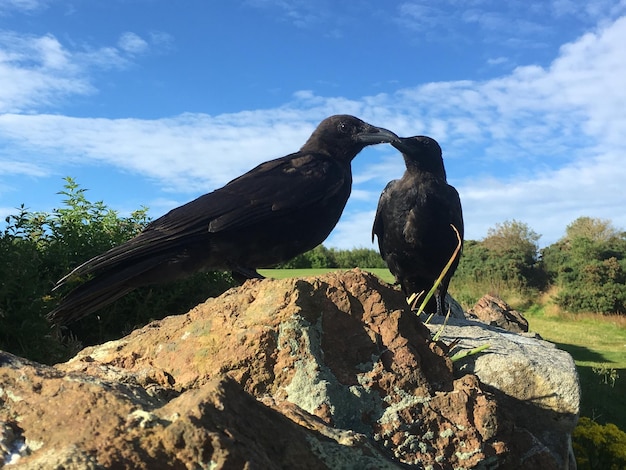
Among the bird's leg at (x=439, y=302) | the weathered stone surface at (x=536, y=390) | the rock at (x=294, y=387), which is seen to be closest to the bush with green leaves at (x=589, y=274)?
the bird's leg at (x=439, y=302)

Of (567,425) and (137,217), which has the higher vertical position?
(137,217)

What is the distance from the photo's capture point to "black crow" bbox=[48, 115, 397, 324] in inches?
141

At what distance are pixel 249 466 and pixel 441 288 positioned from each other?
15.0 ft

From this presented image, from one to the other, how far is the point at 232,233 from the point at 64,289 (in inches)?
132

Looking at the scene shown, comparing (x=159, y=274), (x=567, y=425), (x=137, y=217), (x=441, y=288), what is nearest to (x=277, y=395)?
(x=567, y=425)

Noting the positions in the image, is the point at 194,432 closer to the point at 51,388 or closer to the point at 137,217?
the point at 51,388

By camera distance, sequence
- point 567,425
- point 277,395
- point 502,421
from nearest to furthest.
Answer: point 277,395, point 502,421, point 567,425

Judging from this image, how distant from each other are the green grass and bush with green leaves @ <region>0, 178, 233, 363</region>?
16.3ft

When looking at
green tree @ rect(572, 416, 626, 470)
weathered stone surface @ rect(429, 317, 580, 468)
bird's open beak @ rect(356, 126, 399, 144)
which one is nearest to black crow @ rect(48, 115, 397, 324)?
bird's open beak @ rect(356, 126, 399, 144)

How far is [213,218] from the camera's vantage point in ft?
12.4

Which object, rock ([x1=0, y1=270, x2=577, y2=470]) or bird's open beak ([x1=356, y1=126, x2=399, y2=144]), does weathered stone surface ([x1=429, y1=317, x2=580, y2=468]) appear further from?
bird's open beak ([x1=356, y1=126, x2=399, y2=144])

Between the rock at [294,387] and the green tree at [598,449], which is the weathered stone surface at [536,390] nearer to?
the rock at [294,387]

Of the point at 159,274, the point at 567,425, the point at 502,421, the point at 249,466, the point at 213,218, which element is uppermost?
the point at 213,218

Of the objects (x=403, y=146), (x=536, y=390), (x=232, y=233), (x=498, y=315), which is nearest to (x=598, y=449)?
(x=536, y=390)
